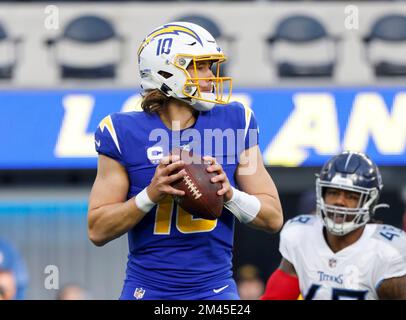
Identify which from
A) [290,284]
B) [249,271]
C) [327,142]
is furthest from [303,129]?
[290,284]

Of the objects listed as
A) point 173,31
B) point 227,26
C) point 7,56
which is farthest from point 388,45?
point 173,31

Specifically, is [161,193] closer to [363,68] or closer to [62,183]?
[62,183]

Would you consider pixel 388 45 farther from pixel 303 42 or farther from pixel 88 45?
pixel 88 45

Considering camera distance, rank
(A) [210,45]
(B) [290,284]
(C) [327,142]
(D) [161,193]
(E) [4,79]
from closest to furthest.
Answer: (D) [161,193] → (A) [210,45] → (B) [290,284] → (C) [327,142] → (E) [4,79]

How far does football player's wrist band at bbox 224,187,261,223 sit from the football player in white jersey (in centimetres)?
75

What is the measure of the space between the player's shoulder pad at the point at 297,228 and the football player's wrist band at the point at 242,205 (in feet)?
2.62

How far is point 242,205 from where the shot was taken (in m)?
3.93

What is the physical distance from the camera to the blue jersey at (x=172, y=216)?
3967 mm

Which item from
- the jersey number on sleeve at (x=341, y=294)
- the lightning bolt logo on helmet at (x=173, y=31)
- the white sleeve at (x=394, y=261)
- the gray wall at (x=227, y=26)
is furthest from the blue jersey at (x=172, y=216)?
the gray wall at (x=227, y=26)

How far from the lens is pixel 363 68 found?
10.4m

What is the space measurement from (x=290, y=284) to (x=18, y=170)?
5079 millimetres

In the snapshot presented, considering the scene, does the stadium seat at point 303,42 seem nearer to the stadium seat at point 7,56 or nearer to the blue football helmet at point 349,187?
the stadium seat at point 7,56

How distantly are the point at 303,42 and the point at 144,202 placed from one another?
6765 mm

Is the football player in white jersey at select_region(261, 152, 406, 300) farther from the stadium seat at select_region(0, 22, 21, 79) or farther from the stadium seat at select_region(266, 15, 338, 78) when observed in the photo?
the stadium seat at select_region(0, 22, 21, 79)
